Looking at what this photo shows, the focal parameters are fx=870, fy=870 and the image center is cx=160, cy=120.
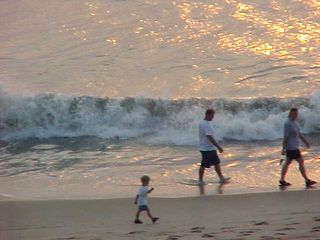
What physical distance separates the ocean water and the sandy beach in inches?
31.5

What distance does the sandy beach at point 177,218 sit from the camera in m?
9.81

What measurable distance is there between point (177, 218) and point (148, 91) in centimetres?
993

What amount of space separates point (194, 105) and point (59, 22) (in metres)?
9.25

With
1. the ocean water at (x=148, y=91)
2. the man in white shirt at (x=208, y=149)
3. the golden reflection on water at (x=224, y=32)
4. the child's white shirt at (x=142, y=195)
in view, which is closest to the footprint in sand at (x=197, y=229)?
the child's white shirt at (x=142, y=195)

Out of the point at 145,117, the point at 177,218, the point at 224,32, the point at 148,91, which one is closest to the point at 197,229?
the point at 177,218

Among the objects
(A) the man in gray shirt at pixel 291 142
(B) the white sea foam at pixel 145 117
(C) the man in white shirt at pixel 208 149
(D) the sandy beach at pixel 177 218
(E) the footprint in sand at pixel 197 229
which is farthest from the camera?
(B) the white sea foam at pixel 145 117

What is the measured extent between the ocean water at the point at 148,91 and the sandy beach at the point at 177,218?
80 centimetres

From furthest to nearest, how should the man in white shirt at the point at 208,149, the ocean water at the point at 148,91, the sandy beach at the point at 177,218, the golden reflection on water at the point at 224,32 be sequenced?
the golden reflection on water at the point at 224,32
the ocean water at the point at 148,91
the man in white shirt at the point at 208,149
the sandy beach at the point at 177,218

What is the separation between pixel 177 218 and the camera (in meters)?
11.1

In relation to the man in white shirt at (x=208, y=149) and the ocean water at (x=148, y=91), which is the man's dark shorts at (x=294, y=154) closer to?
the ocean water at (x=148, y=91)

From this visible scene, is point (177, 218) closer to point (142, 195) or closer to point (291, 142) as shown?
point (142, 195)

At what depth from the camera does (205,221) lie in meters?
10.6

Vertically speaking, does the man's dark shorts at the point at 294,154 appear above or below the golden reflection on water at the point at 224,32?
below

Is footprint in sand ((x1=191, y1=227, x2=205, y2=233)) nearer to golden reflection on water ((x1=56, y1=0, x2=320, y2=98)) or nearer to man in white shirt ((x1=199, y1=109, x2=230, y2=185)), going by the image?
man in white shirt ((x1=199, y1=109, x2=230, y2=185))
